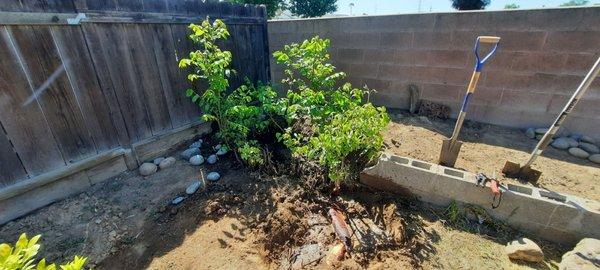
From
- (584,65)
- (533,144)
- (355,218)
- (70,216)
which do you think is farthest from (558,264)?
(70,216)

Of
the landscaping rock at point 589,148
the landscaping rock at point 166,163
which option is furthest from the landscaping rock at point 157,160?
the landscaping rock at point 589,148

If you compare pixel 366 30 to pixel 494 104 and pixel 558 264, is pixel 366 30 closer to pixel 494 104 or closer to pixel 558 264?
pixel 494 104

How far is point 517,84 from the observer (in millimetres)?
3914

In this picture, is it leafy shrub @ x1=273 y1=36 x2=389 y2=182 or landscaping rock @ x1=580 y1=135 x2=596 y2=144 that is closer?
leafy shrub @ x1=273 y1=36 x2=389 y2=182

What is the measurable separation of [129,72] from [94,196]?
1.54 metres

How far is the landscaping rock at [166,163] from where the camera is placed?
11.9 ft

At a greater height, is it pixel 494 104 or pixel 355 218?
pixel 494 104

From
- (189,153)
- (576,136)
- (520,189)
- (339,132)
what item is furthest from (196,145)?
(576,136)

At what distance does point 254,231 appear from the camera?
262 cm

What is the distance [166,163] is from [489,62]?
192 inches

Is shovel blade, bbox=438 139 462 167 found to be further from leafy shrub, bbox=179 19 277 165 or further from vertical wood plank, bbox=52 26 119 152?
vertical wood plank, bbox=52 26 119 152

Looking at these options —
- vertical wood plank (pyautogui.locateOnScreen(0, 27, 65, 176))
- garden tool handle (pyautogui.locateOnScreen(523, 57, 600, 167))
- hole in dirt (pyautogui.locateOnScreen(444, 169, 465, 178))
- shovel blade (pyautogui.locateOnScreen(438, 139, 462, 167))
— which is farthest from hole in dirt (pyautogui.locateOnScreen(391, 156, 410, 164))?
vertical wood plank (pyautogui.locateOnScreen(0, 27, 65, 176))

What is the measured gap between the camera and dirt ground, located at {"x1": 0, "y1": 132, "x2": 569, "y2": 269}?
233 cm

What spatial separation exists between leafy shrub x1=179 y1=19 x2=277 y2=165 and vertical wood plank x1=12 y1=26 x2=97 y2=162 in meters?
1.18
